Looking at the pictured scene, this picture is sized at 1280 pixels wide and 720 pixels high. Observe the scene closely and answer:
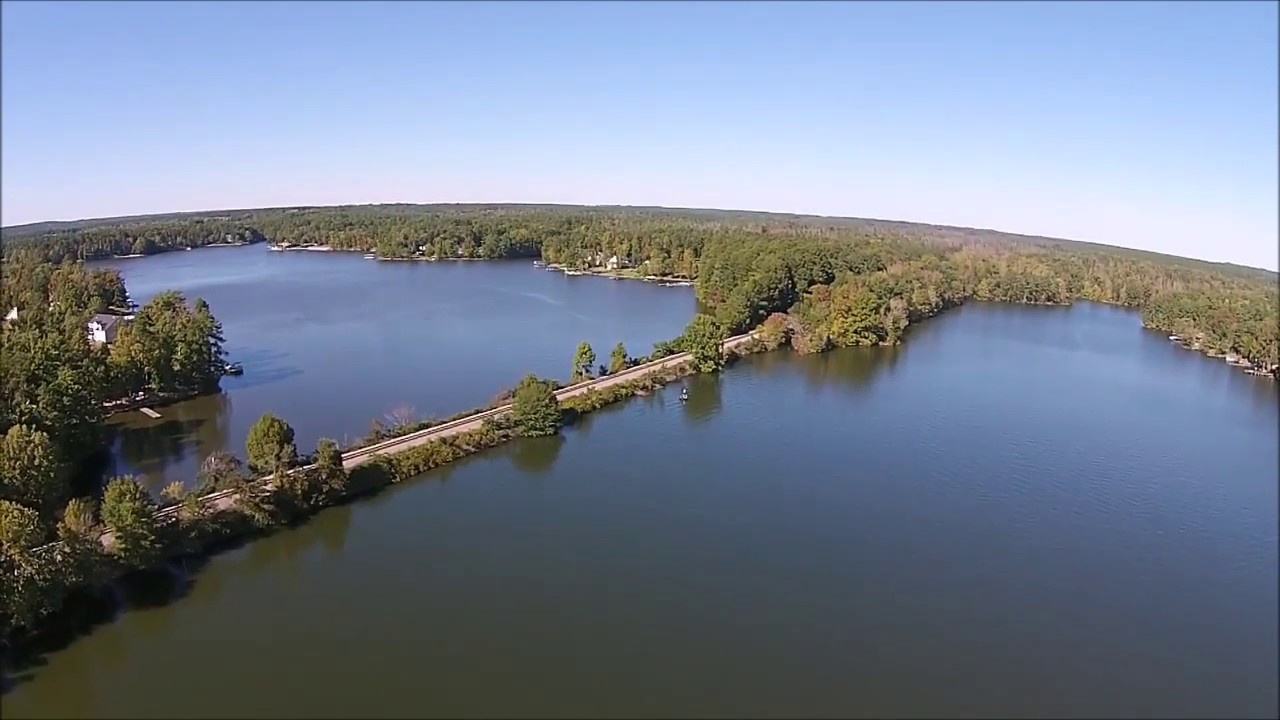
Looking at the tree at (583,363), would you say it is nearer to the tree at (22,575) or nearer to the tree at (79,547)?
the tree at (79,547)

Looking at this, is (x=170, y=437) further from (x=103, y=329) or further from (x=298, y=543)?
(x=103, y=329)

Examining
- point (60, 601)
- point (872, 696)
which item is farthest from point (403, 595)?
point (872, 696)

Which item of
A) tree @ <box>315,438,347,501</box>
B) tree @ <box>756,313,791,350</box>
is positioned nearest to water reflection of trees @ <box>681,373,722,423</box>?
tree @ <box>756,313,791,350</box>

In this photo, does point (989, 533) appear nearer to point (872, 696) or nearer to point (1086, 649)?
point (1086, 649)

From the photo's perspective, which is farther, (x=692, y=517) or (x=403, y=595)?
(x=692, y=517)

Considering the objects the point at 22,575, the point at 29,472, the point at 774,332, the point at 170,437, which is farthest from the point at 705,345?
the point at 22,575

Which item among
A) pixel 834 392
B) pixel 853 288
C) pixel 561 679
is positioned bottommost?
pixel 561 679
